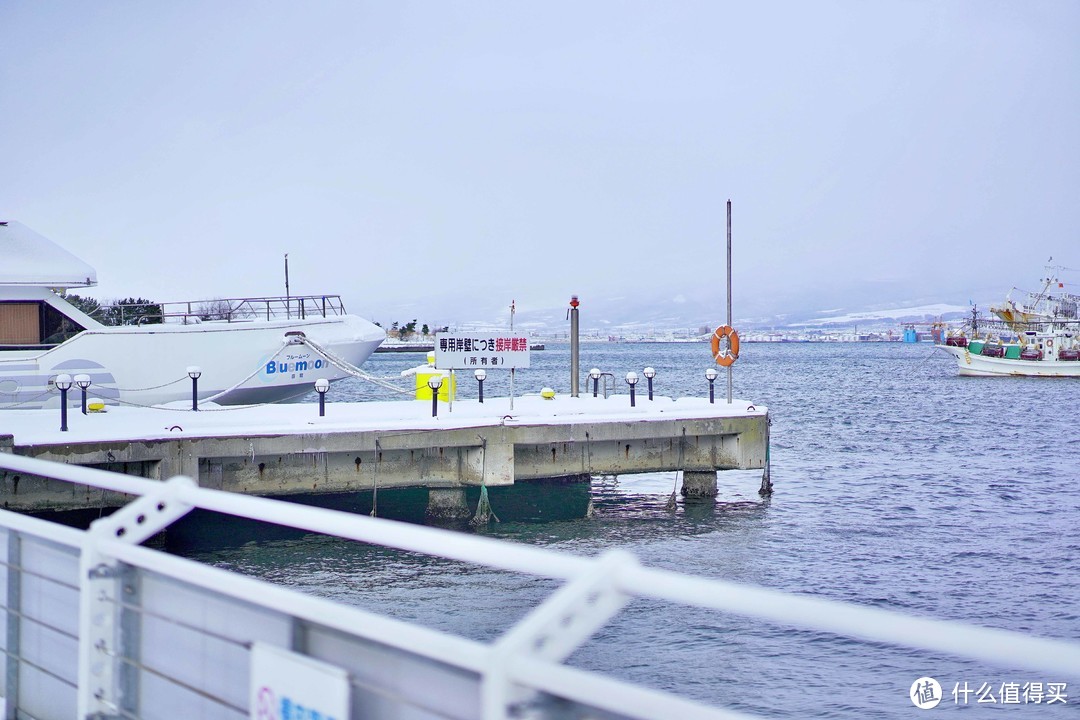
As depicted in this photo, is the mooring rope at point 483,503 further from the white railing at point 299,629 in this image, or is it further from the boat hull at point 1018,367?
the boat hull at point 1018,367

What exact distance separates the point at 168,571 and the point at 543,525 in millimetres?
14148

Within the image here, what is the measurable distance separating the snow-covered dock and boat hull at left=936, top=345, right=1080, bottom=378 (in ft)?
245

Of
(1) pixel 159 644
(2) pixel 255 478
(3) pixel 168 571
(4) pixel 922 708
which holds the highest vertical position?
(3) pixel 168 571

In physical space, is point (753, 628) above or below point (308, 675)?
below

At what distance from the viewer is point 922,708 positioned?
9.62 m

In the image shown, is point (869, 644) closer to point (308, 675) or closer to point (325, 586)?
point (325, 586)

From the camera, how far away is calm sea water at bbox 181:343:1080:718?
34.0 feet

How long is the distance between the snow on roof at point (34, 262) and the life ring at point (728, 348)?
560 inches

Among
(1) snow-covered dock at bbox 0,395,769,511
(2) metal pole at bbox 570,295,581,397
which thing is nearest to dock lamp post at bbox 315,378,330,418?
Answer: (1) snow-covered dock at bbox 0,395,769,511

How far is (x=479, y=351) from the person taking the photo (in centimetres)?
1645

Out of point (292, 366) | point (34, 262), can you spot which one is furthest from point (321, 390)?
point (34, 262)

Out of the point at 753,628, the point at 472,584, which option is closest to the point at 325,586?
the point at 472,584

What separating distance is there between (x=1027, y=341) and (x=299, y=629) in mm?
94496

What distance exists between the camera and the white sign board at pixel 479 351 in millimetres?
16344
